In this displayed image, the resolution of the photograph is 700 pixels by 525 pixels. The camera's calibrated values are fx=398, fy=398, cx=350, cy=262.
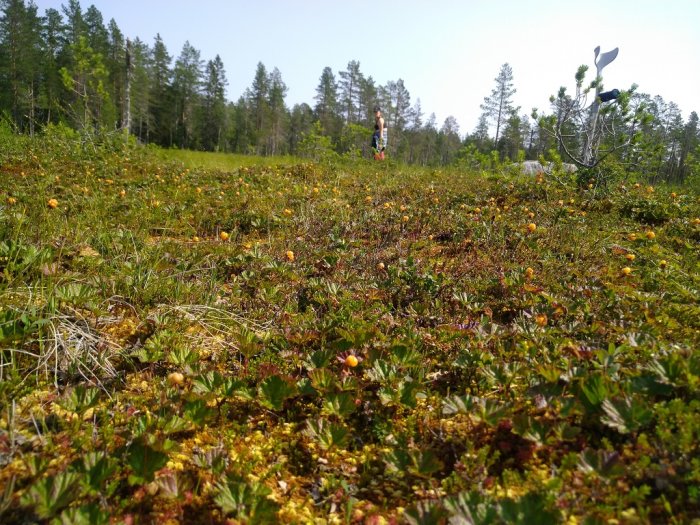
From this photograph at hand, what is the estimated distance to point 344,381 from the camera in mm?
1952

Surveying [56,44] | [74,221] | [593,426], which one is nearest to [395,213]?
[74,221]

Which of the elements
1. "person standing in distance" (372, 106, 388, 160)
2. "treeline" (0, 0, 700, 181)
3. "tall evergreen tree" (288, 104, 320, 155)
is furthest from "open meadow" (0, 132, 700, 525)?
"tall evergreen tree" (288, 104, 320, 155)

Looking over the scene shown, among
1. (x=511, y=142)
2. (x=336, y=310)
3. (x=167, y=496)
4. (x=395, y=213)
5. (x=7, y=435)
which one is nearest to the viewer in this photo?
(x=167, y=496)

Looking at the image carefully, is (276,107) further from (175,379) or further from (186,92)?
(175,379)

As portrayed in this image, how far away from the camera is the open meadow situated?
4.48ft

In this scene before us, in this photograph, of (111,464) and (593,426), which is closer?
(111,464)

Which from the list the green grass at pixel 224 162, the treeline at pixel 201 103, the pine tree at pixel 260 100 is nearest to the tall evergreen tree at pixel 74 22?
the treeline at pixel 201 103

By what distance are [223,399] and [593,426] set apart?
1668mm

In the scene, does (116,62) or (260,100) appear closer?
(116,62)

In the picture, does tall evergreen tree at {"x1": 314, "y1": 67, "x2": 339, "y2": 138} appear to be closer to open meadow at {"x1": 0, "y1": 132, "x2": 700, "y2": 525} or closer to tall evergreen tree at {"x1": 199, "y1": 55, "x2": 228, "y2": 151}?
tall evergreen tree at {"x1": 199, "y1": 55, "x2": 228, "y2": 151}

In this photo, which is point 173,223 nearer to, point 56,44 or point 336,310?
point 336,310

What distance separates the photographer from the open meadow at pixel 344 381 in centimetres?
136

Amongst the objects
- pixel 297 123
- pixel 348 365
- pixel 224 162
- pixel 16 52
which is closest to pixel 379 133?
pixel 224 162

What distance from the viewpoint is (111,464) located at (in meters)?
1.37
